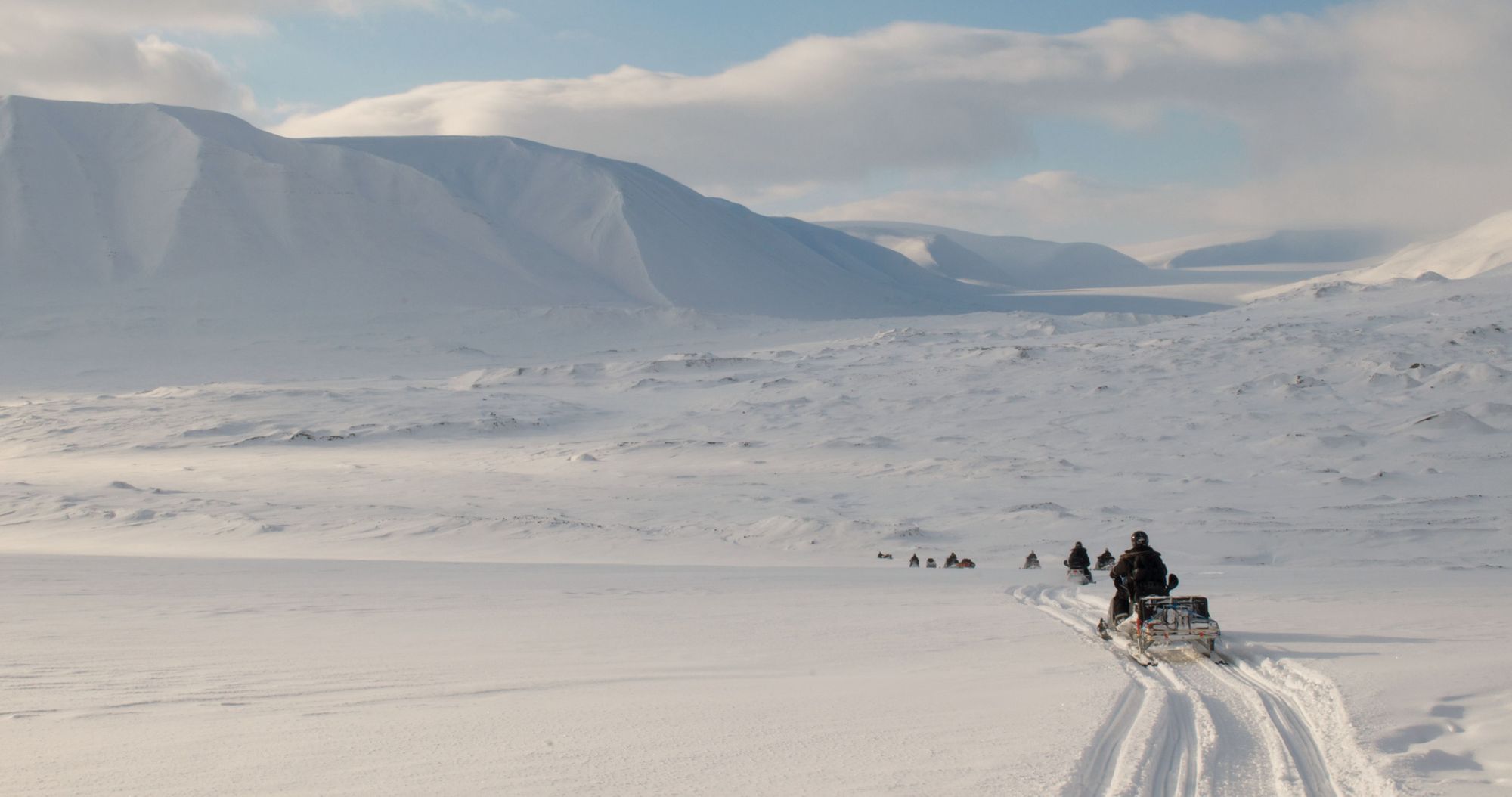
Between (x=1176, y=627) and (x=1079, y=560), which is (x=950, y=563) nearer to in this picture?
(x=1079, y=560)

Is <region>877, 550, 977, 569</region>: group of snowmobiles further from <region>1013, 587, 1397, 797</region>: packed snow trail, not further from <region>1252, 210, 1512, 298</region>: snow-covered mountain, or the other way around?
<region>1252, 210, 1512, 298</region>: snow-covered mountain

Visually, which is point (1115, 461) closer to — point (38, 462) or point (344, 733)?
point (344, 733)

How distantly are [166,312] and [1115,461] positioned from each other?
65.2m

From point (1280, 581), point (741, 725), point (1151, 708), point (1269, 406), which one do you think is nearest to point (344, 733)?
point (741, 725)

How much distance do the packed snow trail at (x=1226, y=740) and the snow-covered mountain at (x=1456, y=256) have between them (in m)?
124

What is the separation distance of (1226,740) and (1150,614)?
2543mm

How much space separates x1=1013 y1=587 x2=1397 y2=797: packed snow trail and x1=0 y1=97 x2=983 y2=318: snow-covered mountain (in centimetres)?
7944

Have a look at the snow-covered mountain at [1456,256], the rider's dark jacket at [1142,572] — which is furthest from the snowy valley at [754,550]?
the snow-covered mountain at [1456,256]

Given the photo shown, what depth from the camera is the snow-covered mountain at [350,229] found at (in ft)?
280

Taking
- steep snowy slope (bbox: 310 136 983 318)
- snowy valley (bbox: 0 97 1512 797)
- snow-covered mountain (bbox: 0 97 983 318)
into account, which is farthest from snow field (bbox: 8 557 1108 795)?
steep snowy slope (bbox: 310 136 983 318)

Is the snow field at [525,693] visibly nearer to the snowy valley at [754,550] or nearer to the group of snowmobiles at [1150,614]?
the snowy valley at [754,550]

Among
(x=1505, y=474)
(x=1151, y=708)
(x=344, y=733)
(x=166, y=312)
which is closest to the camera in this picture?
(x=344, y=733)

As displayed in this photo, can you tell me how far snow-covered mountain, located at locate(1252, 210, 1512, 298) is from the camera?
122344 millimetres

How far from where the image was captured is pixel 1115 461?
2731 cm
